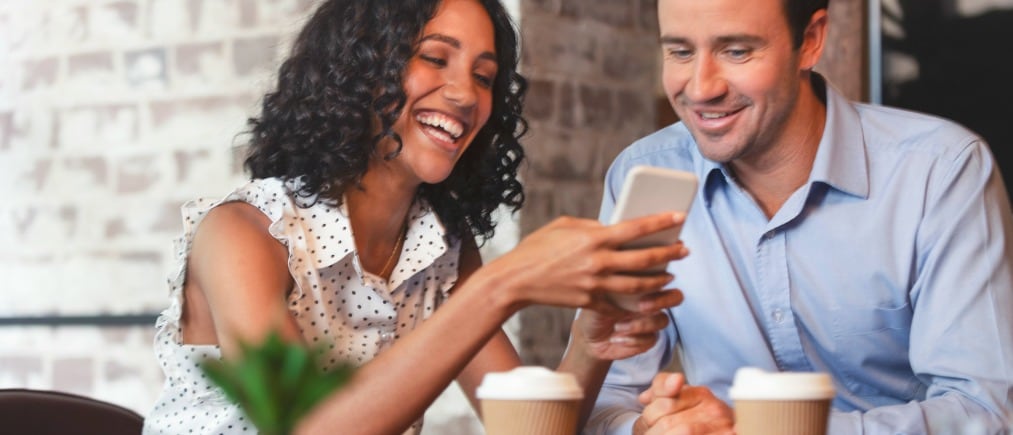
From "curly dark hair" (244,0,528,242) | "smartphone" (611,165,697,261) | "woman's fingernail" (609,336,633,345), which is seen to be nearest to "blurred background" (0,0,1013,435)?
"curly dark hair" (244,0,528,242)

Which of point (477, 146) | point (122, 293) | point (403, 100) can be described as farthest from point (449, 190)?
point (122, 293)

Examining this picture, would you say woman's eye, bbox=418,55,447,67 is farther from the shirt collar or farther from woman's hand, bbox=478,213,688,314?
woman's hand, bbox=478,213,688,314

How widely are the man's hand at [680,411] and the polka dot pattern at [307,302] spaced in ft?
1.91

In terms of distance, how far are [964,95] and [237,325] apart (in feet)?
7.65

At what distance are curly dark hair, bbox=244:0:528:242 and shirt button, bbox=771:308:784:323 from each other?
0.56m

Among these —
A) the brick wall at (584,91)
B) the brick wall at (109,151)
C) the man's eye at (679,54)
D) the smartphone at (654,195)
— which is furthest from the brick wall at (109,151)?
the smartphone at (654,195)

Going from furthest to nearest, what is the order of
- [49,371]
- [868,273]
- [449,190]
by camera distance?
[49,371] → [449,190] → [868,273]

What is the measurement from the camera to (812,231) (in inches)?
75.5

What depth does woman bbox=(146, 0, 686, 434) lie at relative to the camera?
1876 millimetres

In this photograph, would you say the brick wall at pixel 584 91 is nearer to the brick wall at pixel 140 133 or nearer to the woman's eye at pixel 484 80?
the brick wall at pixel 140 133

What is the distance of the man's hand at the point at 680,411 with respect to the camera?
1494 millimetres

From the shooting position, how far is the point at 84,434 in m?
1.83

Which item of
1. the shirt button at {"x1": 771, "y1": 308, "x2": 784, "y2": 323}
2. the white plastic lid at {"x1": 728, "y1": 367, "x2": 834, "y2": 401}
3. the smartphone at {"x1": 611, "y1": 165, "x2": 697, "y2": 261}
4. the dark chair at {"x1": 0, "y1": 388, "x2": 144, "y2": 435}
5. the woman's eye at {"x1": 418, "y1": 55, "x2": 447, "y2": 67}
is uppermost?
the woman's eye at {"x1": 418, "y1": 55, "x2": 447, "y2": 67}

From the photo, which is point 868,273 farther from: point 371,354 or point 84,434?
point 84,434
